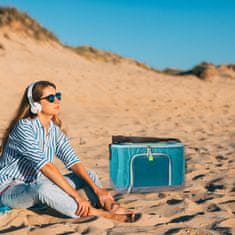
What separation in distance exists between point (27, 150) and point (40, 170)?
17 cm

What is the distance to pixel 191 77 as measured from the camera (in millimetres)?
20172

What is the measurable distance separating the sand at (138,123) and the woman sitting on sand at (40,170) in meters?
0.13

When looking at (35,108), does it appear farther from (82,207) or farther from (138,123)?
(138,123)

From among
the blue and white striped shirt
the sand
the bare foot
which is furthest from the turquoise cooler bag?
the bare foot

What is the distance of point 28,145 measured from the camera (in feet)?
12.2

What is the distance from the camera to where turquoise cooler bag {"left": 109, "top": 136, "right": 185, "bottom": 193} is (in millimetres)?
4547

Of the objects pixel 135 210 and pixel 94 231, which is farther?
pixel 135 210

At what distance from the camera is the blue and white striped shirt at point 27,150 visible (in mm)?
3721

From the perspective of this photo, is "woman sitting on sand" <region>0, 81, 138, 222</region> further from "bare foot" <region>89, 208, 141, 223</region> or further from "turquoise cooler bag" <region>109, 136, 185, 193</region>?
"turquoise cooler bag" <region>109, 136, 185, 193</region>

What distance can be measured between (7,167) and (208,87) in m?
15.0

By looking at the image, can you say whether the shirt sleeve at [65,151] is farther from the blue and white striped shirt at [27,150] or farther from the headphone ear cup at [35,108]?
the headphone ear cup at [35,108]

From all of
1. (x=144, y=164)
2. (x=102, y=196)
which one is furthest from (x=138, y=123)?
(x=102, y=196)

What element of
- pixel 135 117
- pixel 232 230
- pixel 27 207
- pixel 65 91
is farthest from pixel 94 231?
pixel 65 91

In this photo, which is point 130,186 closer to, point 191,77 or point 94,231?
point 94,231
